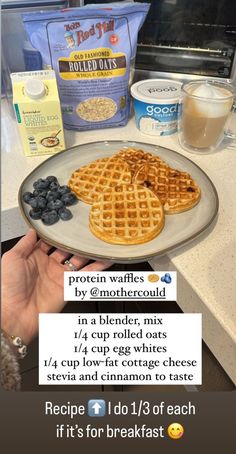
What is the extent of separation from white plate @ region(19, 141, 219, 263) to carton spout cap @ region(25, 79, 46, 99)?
11 cm

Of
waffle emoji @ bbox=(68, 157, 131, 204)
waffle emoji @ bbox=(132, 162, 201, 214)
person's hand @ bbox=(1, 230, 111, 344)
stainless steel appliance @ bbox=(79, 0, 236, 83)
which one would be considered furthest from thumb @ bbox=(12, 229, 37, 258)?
stainless steel appliance @ bbox=(79, 0, 236, 83)

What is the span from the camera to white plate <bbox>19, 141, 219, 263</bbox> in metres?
0.52

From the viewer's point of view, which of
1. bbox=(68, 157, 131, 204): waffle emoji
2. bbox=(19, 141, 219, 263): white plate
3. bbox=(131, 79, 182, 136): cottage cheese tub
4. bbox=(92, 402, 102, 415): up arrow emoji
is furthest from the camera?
bbox=(131, 79, 182, 136): cottage cheese tub

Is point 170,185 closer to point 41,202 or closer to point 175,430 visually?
point 41,202

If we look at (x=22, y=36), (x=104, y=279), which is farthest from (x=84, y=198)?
(x=22, y=36)

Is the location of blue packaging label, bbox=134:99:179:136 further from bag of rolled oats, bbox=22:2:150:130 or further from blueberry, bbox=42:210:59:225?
blueberry, bbox=42:210:59:225

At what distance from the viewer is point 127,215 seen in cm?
59

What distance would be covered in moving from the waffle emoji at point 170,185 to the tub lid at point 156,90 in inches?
6.3

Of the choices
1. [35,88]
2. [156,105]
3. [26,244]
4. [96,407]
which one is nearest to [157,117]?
[156,105]

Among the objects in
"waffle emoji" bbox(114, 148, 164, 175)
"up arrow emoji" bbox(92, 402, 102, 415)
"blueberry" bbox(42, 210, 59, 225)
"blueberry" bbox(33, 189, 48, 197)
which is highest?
"waffle emoji" bbox(114, 148, 164, 175)

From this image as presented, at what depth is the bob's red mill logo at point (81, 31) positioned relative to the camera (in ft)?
2.29

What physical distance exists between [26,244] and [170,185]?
26 cm

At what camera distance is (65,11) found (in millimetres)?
699

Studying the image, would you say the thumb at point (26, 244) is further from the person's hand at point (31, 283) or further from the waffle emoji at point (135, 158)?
the waffle emoji at point (135, 158)
